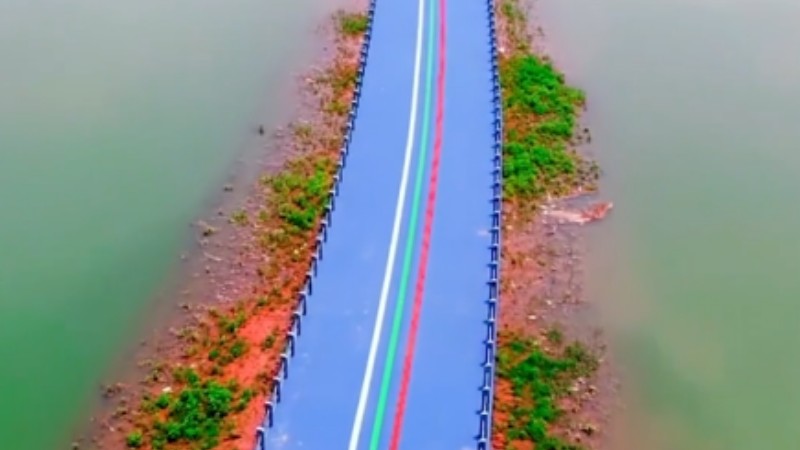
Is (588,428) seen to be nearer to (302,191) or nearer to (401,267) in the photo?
(401,267)

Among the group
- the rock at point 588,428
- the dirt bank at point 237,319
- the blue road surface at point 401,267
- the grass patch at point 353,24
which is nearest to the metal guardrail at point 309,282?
the blue road surface at point 401,267

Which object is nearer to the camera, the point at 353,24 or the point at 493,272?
the point at 493,272

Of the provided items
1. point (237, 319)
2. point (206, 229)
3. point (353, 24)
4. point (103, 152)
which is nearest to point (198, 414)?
point (237, 319)

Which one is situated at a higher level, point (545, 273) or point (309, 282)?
point (545, 273)

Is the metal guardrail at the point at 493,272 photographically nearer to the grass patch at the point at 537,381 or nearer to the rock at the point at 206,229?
the grass patch at the point at 537,381

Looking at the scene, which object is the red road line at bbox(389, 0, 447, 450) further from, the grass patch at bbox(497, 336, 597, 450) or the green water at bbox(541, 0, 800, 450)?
the green water at bbox(541, 0, 800, 450)

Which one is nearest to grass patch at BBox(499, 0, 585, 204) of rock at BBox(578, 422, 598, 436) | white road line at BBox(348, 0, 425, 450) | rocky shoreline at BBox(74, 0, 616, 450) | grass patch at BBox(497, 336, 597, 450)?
rocky shoreline at BBox(74, 0, 616, 450)
